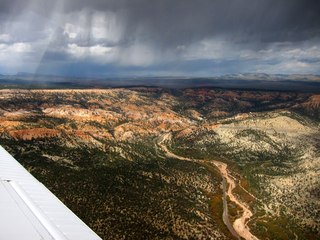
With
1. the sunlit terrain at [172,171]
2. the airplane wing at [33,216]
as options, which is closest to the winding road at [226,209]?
the sunlit terrain at [172,171]

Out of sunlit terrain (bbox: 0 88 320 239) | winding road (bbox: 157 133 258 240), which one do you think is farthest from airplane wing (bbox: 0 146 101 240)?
winding road (bbox: 157 133 258 240)

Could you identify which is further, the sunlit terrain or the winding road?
the winding road

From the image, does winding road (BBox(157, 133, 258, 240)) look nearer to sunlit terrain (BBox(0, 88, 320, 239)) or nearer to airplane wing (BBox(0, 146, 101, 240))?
sunlit terrain (BBox(0, 88, 320, 239))

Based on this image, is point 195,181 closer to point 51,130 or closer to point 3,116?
point 51,130

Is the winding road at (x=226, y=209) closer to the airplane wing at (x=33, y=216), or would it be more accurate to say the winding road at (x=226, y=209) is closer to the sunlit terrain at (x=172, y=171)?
the sunlit terrain at (x=172, y=171)

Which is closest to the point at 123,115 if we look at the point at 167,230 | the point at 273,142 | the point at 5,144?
the point at 273,142

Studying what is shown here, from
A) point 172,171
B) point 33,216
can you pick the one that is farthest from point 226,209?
point 33,216

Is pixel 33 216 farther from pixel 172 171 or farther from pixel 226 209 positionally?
pixel 172 171

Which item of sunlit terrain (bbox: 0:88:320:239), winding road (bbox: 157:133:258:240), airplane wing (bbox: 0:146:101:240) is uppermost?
airplane wing (bbox: 0:146:101:240)
